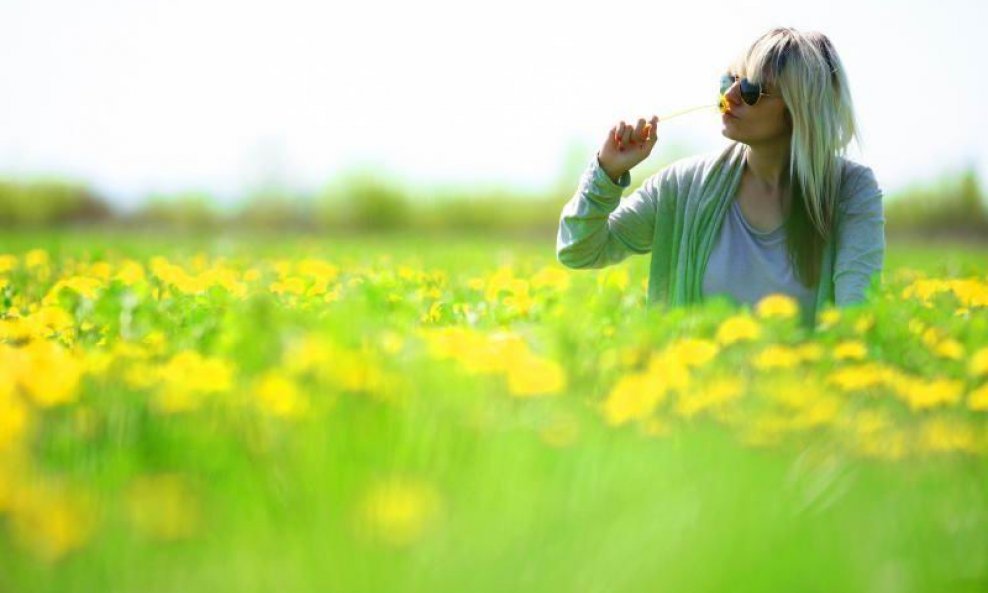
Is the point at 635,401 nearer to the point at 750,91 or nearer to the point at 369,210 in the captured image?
the point at 750,91

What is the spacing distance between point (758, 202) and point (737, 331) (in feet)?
4.37

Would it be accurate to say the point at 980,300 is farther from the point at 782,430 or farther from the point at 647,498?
the point at 647,498

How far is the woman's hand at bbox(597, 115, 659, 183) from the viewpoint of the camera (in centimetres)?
318

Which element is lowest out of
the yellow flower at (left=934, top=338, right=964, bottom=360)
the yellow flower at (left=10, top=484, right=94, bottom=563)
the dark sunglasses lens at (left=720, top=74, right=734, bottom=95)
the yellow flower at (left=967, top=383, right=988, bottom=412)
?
the yellow flower at (left=10, top=484, right=94, bottom=563)

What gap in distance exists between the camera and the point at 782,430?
187cm

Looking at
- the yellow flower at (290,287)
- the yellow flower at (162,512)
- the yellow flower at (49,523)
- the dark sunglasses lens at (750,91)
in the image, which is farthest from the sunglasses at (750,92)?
the yellow flower at (49,523)

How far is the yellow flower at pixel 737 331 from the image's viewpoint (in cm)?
232

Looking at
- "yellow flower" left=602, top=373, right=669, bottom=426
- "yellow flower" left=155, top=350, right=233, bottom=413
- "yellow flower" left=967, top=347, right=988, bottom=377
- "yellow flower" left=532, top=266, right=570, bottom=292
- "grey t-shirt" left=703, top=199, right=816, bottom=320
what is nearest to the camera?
"yellow flower" left=155, top=350, right=233, bottom=413

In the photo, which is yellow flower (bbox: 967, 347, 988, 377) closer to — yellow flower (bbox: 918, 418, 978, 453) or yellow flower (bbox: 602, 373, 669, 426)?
yellow flower (bbox: 918, 418, 978, 453)

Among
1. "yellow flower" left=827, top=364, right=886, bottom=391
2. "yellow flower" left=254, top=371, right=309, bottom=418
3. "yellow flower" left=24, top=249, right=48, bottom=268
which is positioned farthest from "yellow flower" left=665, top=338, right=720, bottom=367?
"yellow flower" left=24, top=249, right=48, bottom=268

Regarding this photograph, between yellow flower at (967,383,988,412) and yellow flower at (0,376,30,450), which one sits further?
yellow flower at (967,383,988,412)

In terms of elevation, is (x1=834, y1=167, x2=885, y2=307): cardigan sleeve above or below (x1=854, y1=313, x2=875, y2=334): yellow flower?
above

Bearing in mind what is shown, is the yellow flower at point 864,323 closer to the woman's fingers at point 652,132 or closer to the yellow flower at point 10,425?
the woman's fingers at point 652,132

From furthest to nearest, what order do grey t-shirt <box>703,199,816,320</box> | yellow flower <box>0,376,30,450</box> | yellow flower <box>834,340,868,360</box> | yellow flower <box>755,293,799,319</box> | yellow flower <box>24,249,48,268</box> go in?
1. yellow flower <box>24,249,48,268</box>
2. grey t-shirt <box>703,199,816,320</box>
3. yellow flower <box>755,293,799,319</box>
4. yellow flower <box>834,340,868,360</box>
5. yellow flower <box>0,376,30,450</box>
